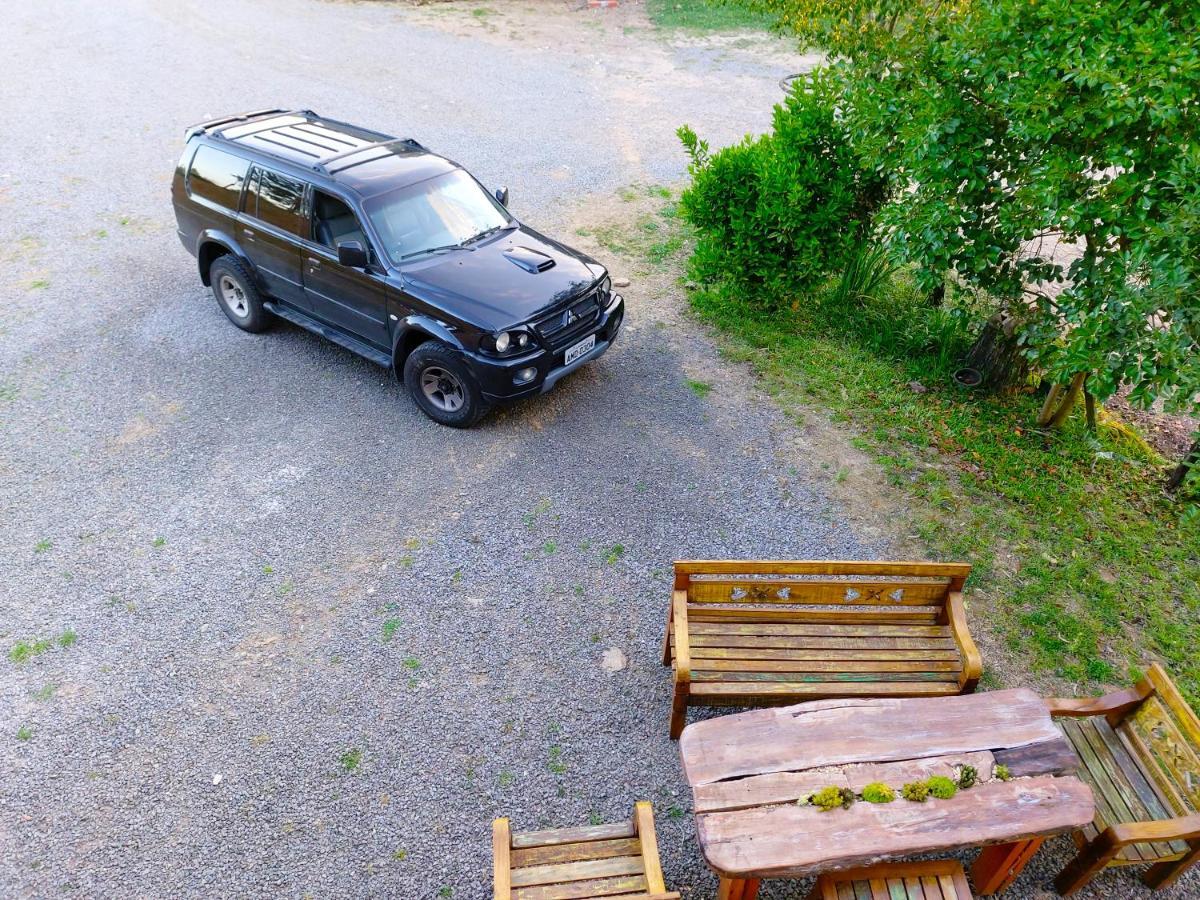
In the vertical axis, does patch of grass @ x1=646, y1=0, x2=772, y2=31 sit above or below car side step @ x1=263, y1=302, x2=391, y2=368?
above

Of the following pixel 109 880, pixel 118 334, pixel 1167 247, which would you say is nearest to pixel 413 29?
pixel 118 334

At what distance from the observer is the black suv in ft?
20.9

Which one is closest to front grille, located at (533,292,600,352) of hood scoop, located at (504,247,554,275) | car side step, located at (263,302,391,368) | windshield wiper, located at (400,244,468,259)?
hood scoop, located at (504,247,554,275)

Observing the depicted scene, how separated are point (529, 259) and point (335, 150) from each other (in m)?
2.11

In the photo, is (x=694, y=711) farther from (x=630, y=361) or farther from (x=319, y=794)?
(x=630, y=361)

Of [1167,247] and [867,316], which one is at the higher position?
[1167,247]

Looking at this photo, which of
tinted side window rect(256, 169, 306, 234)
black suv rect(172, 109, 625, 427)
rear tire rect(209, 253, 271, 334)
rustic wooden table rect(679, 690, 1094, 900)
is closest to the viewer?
rustic wooden table rect(679, 690, 1094, 900)

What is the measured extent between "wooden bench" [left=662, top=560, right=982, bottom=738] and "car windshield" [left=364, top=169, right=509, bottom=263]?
400cm

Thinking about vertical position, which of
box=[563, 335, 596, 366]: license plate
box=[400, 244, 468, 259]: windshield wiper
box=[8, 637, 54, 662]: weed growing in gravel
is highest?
box=[400, 244, 468, 259]: windshield wiper

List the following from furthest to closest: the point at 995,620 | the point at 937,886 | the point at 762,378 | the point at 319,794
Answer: the point at 762,378, the point at 995,620, the point at 319,794, the point at 937,886

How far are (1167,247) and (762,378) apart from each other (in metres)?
3.44

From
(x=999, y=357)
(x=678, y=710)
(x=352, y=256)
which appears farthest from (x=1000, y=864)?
(x=352, y=256)

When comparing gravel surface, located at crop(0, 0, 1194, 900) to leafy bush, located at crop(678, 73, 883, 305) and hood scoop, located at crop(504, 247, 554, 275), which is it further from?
hood scoop, located at crop(504, 247, 554, 275)

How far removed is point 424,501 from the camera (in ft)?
20.0
